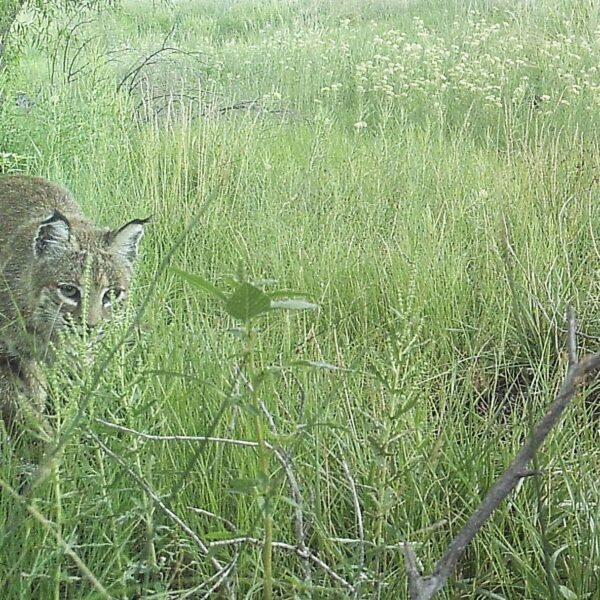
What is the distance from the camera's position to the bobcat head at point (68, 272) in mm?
2682

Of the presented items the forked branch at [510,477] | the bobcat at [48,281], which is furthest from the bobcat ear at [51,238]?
the forked branch at [510,477]

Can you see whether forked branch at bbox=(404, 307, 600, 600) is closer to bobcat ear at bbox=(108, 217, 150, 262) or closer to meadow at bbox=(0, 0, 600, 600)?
meadow at bbox=(0, 0, 600, 600)

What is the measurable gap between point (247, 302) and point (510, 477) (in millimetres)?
356

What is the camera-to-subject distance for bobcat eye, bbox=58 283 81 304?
8.88 feet

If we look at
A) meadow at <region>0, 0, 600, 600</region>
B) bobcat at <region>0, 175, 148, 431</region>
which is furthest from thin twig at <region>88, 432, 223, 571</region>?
bobcat at <region>0, 175, 148, 431</region>

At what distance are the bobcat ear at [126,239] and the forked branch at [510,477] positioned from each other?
6.50 feet

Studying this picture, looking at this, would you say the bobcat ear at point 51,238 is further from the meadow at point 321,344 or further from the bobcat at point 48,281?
the meadow at point 321,344

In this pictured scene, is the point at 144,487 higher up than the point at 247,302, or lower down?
lower down

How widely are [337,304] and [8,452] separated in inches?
51.1

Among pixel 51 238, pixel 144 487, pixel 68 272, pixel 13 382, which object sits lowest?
pixel 13 382

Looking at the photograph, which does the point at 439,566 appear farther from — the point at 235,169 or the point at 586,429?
the point at 235,169

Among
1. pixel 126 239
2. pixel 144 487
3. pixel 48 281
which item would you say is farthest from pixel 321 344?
pixel 144 487

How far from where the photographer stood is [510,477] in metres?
0.93

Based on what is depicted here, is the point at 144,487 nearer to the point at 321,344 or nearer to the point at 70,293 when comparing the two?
the point at 321,344
